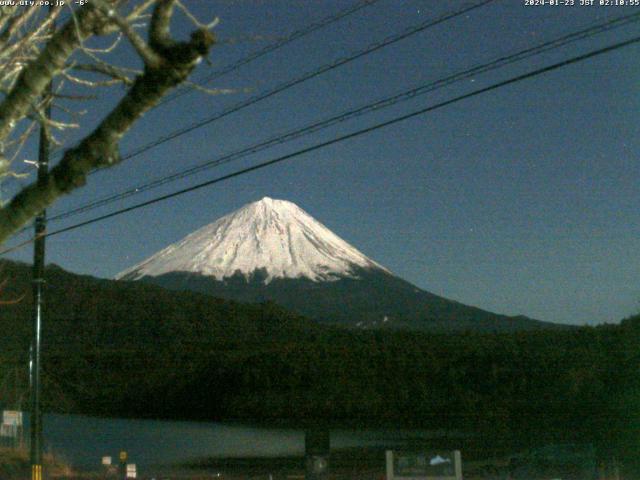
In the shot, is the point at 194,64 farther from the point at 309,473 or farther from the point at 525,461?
the point at 525,461

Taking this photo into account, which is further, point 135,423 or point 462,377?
point 462,377

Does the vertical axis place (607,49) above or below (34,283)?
above

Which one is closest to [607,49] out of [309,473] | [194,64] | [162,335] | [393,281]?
[194,64]

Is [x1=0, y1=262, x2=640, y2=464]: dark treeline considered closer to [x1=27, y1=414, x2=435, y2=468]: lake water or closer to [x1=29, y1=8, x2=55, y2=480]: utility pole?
[x1=27, y1=414, x2=435, y2=468]: lake water

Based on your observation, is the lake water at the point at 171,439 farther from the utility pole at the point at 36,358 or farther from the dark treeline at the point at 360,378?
the utility pole at the point at 36,358

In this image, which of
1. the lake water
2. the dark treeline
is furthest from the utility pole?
the dark treeline
